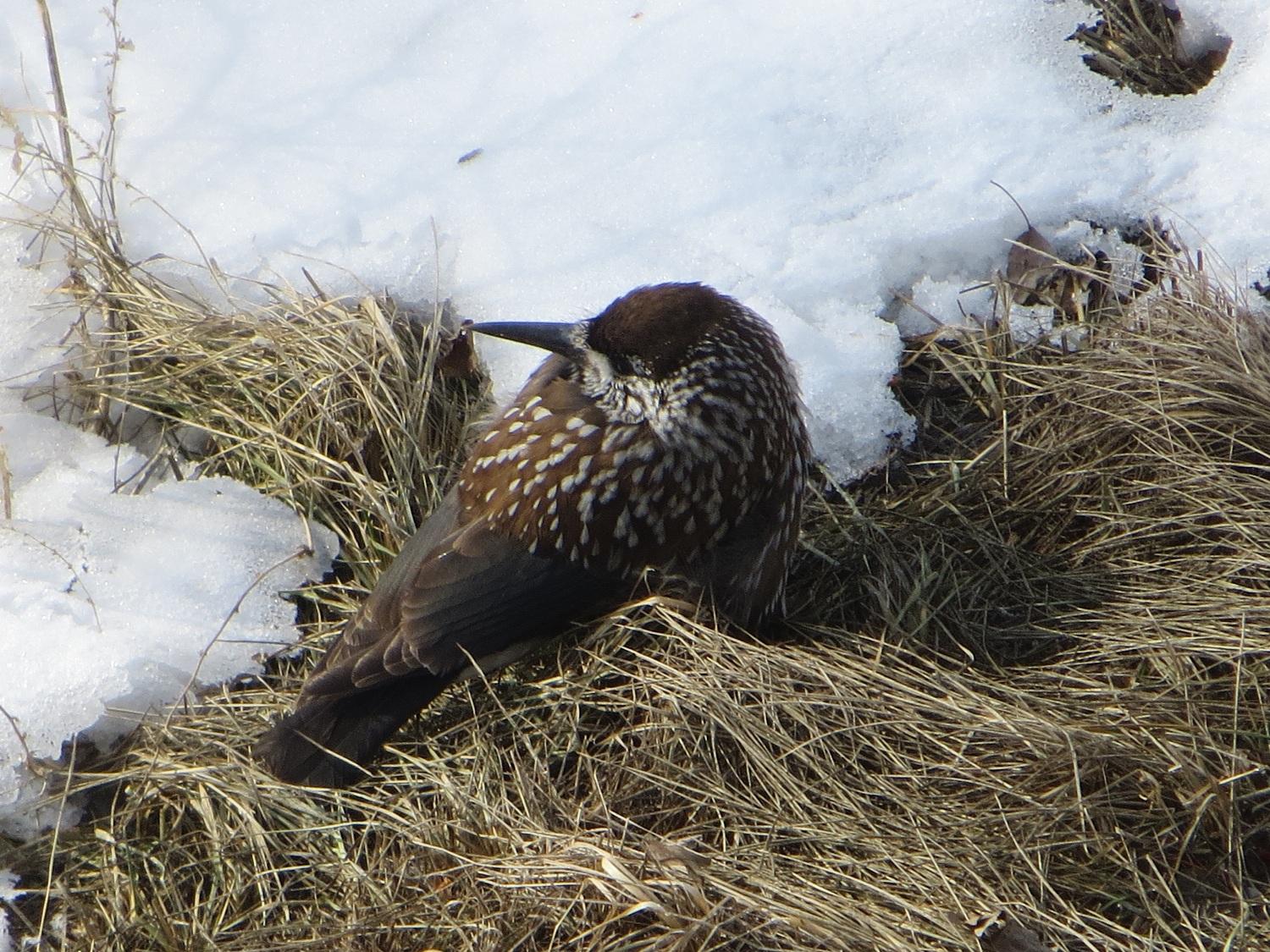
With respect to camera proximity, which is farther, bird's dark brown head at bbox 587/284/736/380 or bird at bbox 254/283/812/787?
bird's dark brown head at bbox 587/284/736/380

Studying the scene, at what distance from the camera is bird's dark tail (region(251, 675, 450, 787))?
2.47m

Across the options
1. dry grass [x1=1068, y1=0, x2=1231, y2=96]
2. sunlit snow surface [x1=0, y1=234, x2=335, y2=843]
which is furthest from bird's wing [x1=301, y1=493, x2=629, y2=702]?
dry grass [x1=1068, y1=0, x2=1231, y2=96]

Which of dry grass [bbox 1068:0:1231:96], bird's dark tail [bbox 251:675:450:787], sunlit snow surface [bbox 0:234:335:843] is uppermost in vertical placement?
dry grass [bbox 1068:0:1231:96]

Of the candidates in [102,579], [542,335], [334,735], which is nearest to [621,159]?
[542,335]

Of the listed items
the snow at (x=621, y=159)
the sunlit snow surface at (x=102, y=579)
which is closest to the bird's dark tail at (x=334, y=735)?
the sunlit snow surface at (x=102, y=579)

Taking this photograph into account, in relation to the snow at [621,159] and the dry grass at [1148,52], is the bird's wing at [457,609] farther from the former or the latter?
the dry grass at [1148,52]

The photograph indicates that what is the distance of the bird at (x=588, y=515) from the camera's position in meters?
2.50

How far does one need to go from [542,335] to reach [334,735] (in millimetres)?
874

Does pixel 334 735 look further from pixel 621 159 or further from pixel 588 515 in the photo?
pixel 621 159

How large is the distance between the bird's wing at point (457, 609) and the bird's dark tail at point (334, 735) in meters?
0.03

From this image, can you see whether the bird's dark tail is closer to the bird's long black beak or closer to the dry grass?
the bird's long black beak

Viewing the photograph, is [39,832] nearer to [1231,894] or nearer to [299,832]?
[299,832]

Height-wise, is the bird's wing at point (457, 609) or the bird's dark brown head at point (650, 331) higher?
the bird's dark brown head at point (650, 331)

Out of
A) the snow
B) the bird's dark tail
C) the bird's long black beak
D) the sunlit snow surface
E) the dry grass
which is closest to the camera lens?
the bird's dark tail
